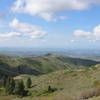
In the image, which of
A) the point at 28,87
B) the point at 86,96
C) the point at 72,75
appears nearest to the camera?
the point at 86,96

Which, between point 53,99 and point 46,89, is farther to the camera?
point 46,89

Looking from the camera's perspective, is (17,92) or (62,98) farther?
(17,92)

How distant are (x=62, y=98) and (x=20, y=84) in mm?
68809

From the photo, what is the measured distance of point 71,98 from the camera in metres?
32.1

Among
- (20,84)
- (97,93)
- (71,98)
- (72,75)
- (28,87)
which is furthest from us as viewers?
(72,75)

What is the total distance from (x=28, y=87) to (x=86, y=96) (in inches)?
3085

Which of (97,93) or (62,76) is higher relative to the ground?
(97,93)

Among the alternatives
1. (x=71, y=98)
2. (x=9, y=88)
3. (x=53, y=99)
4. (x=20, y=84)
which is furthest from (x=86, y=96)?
(x=9, y=88)

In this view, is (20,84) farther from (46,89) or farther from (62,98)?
(62,98)

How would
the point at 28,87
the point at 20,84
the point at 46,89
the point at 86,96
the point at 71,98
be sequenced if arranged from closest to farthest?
1. the point at 71,98
2. the point at 86,96
3. the point at 46,89
4. the point at 20,84
5. the point at 28,87

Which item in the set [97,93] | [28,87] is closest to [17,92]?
[28,87]

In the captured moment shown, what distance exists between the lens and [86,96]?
34.3 m

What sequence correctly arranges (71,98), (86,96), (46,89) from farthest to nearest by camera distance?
(46,89) < (86,96) < (71,98)

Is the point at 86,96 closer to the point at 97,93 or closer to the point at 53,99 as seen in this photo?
the point at 97,93
